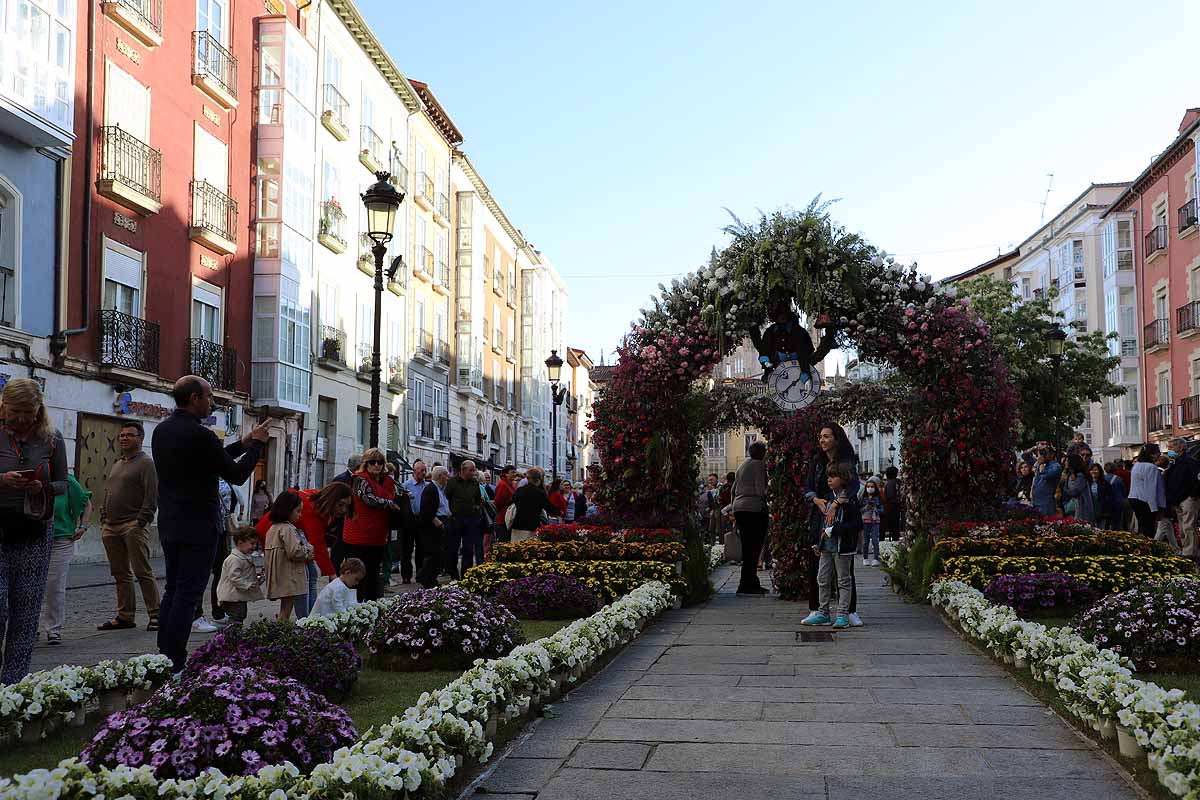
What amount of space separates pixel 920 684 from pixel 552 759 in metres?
2.92

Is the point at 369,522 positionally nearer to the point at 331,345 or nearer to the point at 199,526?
the point at 199,526

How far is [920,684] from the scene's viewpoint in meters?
7.23

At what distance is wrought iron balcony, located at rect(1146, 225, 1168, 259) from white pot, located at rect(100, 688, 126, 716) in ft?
135

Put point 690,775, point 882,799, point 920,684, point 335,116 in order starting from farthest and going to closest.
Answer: point 335,116, point 920,684, point 690,775, point 882,799

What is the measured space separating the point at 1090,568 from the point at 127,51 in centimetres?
1789

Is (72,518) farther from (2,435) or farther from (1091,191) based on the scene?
(1091,191)

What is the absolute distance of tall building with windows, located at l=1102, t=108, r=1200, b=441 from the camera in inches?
1512

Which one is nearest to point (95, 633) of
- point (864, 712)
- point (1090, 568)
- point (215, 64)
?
point (864, 712)

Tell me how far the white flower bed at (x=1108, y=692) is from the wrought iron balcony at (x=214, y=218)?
1907cm

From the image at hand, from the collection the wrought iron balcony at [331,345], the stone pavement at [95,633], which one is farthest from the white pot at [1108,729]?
the wrought iron balcony at [331,345]

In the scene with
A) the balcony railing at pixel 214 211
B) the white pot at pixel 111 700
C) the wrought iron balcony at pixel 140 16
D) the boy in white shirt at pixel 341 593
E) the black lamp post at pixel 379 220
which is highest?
the wrought iron balcony at pixel 140 16

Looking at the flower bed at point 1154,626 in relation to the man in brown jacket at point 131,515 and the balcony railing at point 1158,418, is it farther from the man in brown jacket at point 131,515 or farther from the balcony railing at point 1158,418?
the balcony railing at point 1158,418

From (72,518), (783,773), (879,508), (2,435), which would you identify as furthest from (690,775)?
(879,508)

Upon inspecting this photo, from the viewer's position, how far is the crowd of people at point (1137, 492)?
16.8m
